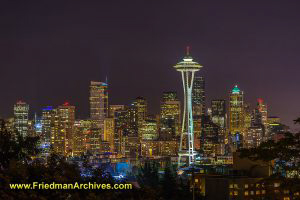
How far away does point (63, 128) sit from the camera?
6289 inches

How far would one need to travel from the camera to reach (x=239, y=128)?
580 feet

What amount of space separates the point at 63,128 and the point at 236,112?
5249 cm

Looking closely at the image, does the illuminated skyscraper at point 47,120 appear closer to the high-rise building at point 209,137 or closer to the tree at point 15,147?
the high-rise building at point 209,137

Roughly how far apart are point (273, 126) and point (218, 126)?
22988 millimetres

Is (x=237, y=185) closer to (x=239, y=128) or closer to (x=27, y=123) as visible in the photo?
(x=27, y=123)

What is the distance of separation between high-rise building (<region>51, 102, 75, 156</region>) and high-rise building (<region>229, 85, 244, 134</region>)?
151 ft

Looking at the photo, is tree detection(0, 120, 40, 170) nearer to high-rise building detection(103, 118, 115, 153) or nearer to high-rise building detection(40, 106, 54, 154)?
high-rise building detection(40, 106, 54, 154)

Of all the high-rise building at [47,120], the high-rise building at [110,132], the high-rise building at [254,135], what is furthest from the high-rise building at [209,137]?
the high-rise building at [47,120]

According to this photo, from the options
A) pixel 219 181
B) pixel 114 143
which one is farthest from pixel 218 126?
pixel 219 181

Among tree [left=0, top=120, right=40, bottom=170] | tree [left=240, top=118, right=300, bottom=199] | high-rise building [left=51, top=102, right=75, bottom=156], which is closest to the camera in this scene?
tree [left=240, top=118, right=300, bottom=199]

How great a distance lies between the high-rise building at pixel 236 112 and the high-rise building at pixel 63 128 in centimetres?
4591

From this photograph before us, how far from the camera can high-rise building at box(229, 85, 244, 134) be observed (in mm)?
176663

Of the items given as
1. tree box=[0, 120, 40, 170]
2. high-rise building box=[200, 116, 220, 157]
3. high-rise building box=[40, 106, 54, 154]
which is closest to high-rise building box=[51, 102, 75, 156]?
high-rise building box=[40, 106, 54, 154]

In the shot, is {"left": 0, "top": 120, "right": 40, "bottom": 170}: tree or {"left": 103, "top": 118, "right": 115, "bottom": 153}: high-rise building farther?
{"left": 103, "top": 118, "right": 115, "bottom": 153}: high-rise building
